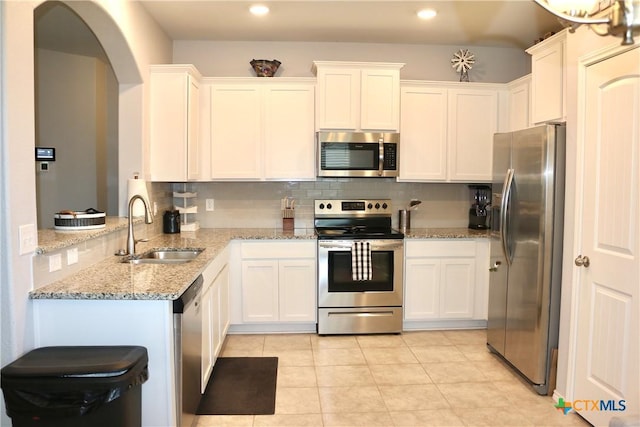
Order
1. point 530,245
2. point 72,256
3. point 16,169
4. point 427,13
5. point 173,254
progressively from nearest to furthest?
point 16,169 → point 72,256 → point 530,245 → point 173,254 → point 427,13

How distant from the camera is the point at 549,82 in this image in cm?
306

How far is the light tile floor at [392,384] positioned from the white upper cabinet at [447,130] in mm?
1499

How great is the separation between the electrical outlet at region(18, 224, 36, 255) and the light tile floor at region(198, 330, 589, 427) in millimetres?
1311

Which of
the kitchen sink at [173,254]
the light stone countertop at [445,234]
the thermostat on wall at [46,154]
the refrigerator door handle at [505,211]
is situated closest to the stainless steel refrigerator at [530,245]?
the refrigerator door handle at [505,211]

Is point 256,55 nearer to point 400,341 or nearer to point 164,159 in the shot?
point 164,159

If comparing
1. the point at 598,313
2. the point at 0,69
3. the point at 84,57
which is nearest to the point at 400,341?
the point at 598,313

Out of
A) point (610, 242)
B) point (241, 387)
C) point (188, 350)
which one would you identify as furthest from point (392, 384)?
point (610, 242)

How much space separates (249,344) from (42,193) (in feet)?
8.85

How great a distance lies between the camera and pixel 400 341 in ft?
12.8

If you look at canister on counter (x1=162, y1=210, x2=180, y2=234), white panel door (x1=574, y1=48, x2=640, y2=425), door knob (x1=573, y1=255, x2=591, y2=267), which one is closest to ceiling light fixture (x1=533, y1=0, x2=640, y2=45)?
white panel door (x1=574, y1=48, x2=640, y2=425)

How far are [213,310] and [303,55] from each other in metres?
2.61

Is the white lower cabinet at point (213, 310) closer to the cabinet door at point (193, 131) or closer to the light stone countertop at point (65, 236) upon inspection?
the light stone countertop at point (65, 236)

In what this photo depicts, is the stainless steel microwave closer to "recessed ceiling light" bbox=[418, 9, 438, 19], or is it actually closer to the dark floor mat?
"recessed ceiling light" bbox=[418, 9, 438, 19]

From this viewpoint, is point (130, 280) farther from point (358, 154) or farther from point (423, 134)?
point (423, 134)
